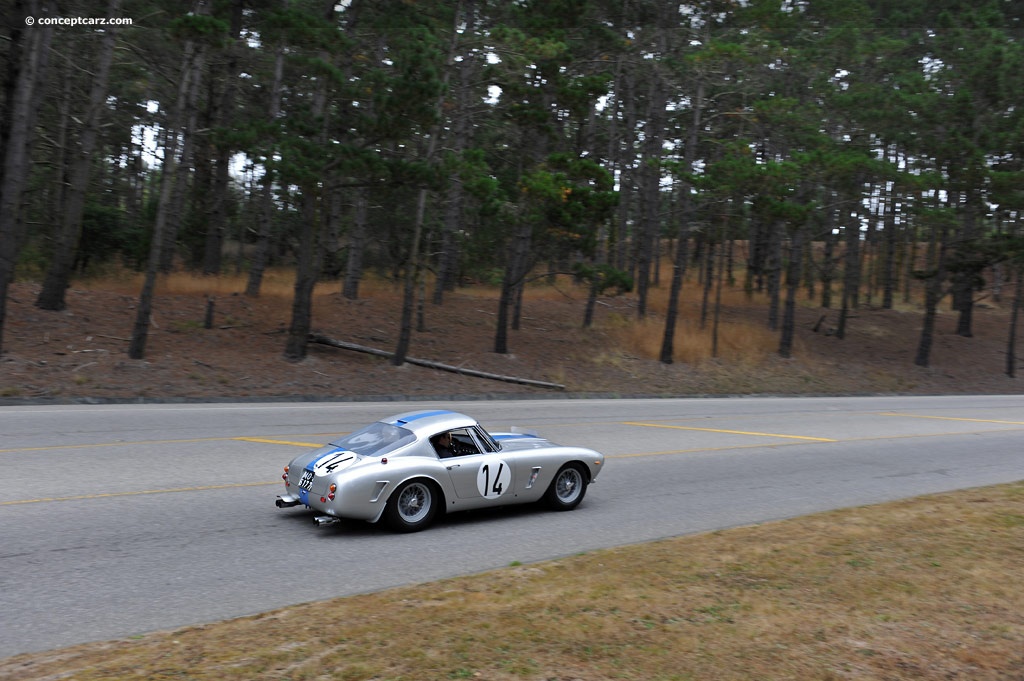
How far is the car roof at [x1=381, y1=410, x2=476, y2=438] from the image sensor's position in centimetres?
918

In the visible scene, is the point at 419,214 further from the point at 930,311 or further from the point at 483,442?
the point at 930,311

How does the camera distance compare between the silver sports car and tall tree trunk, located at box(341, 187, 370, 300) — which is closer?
the silver sports car

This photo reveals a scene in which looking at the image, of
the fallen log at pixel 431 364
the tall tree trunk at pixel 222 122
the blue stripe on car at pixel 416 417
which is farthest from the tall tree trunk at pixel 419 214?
→ the blue stripe on car at pixel 416 417

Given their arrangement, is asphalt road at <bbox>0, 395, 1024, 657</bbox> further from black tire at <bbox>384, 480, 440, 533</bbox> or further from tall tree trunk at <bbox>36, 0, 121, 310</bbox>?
tall tree trunk at <bbox>36, 0, 121, 310</bbox>

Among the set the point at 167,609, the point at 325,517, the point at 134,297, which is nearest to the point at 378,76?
the point at 134,297

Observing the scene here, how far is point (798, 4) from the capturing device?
38.3 m

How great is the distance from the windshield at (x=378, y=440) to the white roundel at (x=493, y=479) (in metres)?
0.86

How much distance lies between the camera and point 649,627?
5.70m

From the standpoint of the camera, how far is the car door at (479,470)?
30.0 ft

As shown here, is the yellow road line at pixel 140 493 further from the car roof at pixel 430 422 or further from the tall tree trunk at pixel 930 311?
the tall tree trunk at pixel 930 311

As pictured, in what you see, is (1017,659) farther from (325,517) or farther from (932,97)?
(932,97)

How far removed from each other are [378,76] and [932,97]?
24.9 meters

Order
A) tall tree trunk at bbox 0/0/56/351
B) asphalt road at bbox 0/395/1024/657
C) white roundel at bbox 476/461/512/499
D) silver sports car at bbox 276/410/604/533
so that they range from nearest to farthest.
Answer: asphalt road at bbox 0/395/1024/657 < silver sports car at bbox 276/410/604/533 < white roundel at bbox 476/461/512/499 < tall tree trunk at bbox 0/0/56/351

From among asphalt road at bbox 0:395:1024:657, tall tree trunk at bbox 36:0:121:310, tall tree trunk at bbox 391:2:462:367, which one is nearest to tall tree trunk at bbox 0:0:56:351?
tall tree trunk at bbox 36:0:121:310
